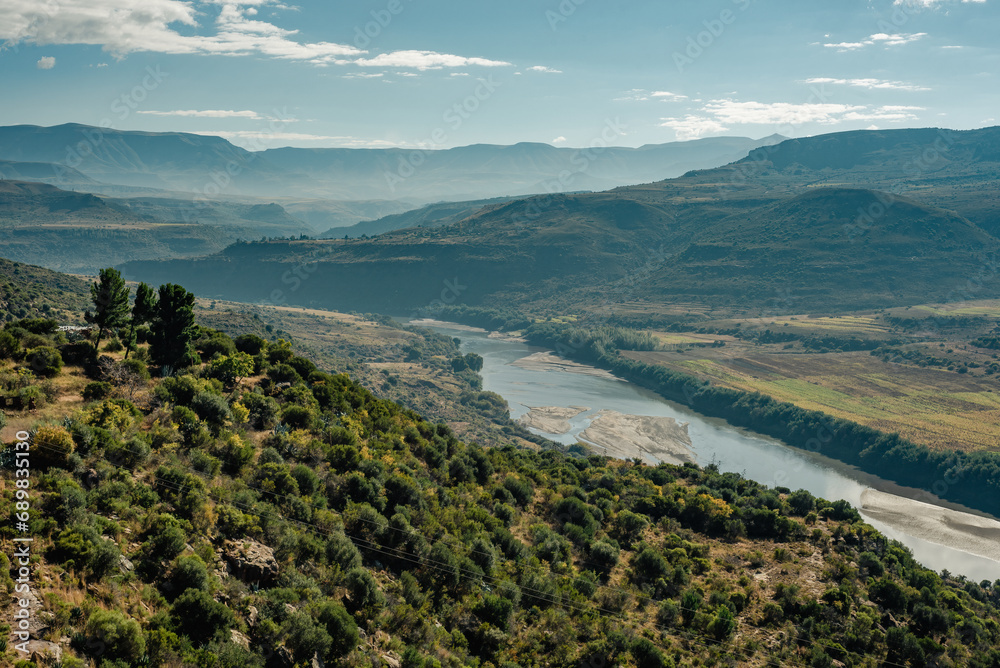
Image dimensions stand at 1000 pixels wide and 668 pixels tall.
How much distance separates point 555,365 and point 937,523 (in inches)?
2901

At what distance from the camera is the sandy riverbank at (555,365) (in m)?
122

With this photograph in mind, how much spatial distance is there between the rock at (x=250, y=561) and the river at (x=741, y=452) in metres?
57.3

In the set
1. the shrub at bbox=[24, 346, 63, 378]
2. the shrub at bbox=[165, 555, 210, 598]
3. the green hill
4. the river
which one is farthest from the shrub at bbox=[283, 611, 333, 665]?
the river

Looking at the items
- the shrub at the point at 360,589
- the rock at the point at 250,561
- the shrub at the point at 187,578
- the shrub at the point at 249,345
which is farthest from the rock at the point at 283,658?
the shrub at the point at 249,345

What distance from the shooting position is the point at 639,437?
83250 millimetres

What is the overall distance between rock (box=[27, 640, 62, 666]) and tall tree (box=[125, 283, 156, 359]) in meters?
16.5

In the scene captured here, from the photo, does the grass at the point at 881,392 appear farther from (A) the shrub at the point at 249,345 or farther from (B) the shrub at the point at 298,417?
(B) the shrub at the point at 298,417

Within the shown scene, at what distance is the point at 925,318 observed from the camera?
13825cm

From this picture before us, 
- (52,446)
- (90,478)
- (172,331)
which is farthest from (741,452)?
(52,446)

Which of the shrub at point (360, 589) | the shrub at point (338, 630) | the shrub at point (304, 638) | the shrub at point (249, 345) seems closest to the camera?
the shrub at point (304, 638)

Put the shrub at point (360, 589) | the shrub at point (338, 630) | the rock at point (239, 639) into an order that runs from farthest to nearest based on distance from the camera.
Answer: the shrub at point (360, 589)
the shrub at point (338, 630)
the rock at point (239, 639)

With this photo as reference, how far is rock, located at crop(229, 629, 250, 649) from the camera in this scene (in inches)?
496

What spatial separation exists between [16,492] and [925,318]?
16363 centimetres

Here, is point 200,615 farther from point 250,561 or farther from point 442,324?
point 442,324
